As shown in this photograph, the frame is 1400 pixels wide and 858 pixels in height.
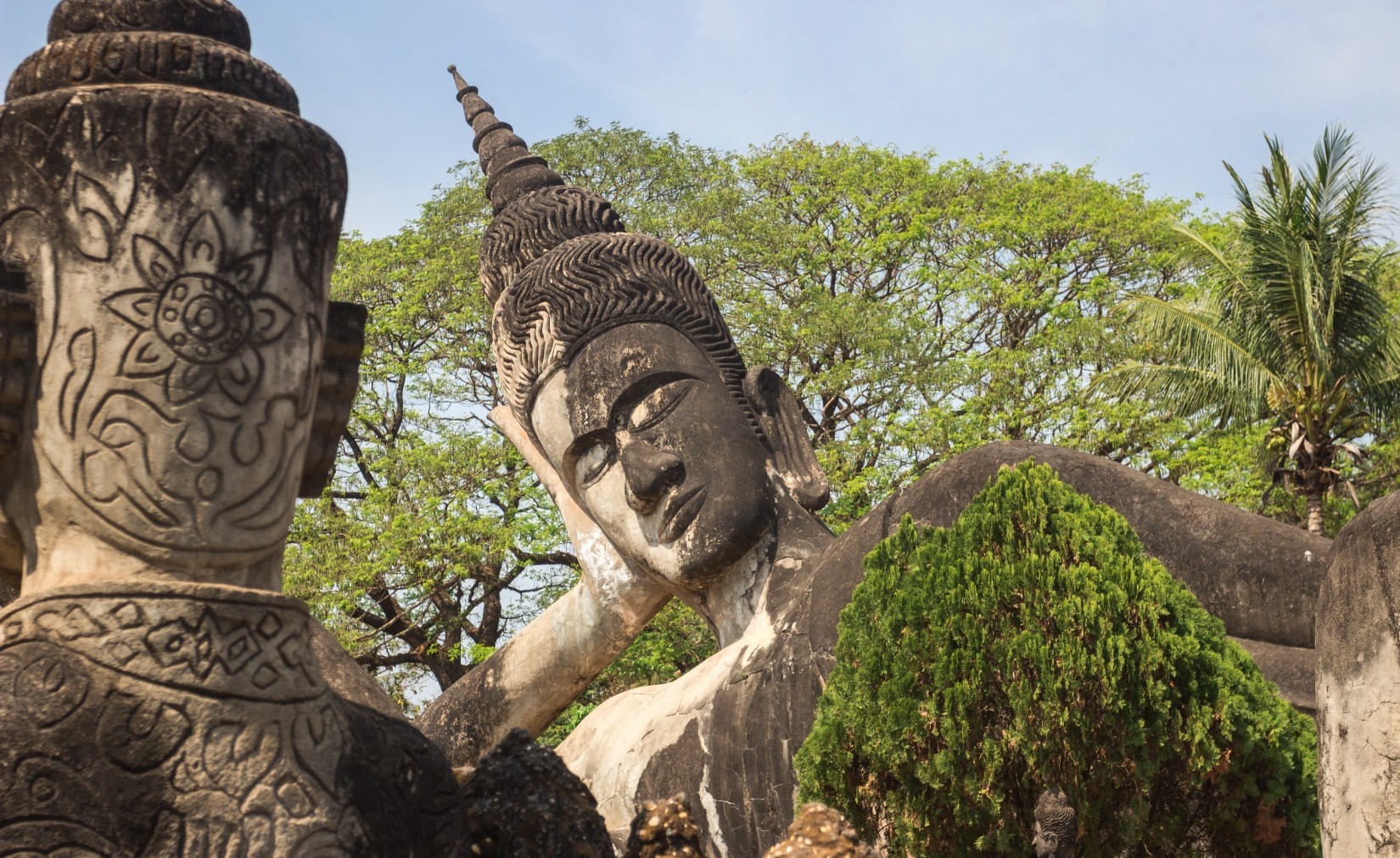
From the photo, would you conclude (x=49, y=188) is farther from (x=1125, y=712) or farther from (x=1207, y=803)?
(x=1207, y=803)

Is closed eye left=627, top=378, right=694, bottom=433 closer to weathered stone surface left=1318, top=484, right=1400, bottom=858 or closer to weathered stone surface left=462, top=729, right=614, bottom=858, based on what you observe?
weathered stone surface left=1318, top=484, right=1400, bottom=858

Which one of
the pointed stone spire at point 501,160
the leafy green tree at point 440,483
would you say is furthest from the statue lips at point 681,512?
the leafy green tree at point 440,483

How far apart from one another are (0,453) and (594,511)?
180 inches

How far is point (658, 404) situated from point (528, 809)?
3913 mm

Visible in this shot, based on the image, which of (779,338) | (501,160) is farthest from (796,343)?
(501,160)

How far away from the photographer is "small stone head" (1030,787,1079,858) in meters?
4.20

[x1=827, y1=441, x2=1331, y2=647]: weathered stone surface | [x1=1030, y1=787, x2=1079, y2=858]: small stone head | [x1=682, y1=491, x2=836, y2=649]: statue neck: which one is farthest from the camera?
[x1=682, y1=491, x2=836, y2=649]: statue neck

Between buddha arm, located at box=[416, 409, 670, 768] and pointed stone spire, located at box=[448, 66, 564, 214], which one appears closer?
buddha arm, located at box=[416, 409, 670, 768]

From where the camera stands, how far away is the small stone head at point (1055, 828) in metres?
4.20

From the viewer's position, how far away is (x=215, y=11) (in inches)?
111

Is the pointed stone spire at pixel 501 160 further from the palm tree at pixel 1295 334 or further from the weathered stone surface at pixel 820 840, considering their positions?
the palm tree at pixel 1295 334

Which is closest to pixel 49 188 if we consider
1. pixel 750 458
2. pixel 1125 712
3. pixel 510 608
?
pixel 1125 712

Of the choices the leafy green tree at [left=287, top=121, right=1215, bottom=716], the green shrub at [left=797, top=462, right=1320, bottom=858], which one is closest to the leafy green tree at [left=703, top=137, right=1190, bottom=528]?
the leafy green tree at [left=287, top=121, right=1215, bottom=716]

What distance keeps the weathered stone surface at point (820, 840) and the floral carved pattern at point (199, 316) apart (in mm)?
1295
